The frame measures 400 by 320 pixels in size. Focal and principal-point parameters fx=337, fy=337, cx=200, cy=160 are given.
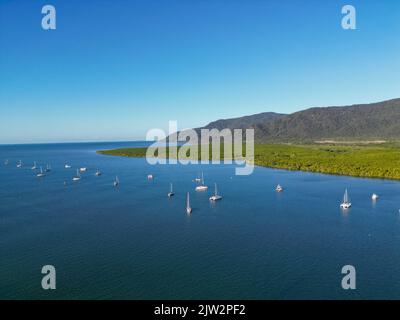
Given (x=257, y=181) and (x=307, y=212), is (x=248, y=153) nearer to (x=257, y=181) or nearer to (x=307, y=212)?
(x=257, y=181)

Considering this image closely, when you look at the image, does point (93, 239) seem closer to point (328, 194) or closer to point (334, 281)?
point (334, 281)

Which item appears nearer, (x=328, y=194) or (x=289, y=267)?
(x=289, y=267)

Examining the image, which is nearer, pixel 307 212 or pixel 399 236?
pixel 399 236

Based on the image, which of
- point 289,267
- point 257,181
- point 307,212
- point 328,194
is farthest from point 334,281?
point 257,181

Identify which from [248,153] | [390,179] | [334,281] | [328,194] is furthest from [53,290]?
[248,153]

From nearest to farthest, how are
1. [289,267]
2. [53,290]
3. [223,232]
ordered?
[53,290] < [289,267] < [223,232]

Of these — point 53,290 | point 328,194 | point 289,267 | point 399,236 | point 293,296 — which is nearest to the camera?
point 293,296

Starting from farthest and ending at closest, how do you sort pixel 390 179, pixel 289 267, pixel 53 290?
pixel 390 179, pixel 289 267, pixel 53 290
